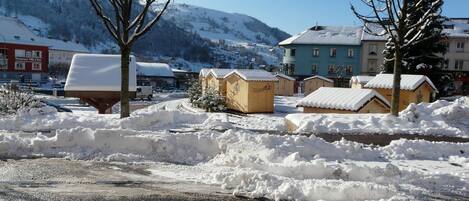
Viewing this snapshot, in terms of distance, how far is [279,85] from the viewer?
54.3 meters

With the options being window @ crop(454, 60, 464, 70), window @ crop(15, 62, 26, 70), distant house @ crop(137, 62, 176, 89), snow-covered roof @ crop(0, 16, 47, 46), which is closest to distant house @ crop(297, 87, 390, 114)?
window @ crop(454, 60, 464, 70)

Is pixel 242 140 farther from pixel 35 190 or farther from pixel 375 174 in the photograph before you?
pixel 35 190

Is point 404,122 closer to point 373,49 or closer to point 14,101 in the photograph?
point 14,101

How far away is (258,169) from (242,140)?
1.52 m

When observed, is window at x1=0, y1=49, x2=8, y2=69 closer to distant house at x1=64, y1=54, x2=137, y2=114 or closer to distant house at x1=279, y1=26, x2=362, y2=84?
distant house at x1=279, y1=26, x2=362, y2=84

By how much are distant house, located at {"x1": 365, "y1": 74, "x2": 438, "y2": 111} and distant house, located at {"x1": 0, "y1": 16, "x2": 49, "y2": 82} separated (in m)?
59.2

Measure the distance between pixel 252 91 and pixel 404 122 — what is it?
18.1 metres

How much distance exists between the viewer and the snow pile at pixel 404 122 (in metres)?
13.1

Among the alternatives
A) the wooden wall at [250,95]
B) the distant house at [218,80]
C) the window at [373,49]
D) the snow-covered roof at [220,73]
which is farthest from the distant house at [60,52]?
the wooden wall at [250,95]

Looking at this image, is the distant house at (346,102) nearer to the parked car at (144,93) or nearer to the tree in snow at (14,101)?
the tree in snow at (14,101)

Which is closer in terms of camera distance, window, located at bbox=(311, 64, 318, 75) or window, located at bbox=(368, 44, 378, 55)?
window, located at bbox=(368, 44, 378, 55)

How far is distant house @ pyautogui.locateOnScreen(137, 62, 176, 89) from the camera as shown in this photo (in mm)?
81500

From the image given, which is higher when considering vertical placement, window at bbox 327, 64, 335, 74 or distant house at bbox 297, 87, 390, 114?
window at bbox 327, 64, 335, 74

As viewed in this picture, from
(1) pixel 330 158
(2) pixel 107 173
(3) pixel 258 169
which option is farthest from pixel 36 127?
(1) pixel 330 158
